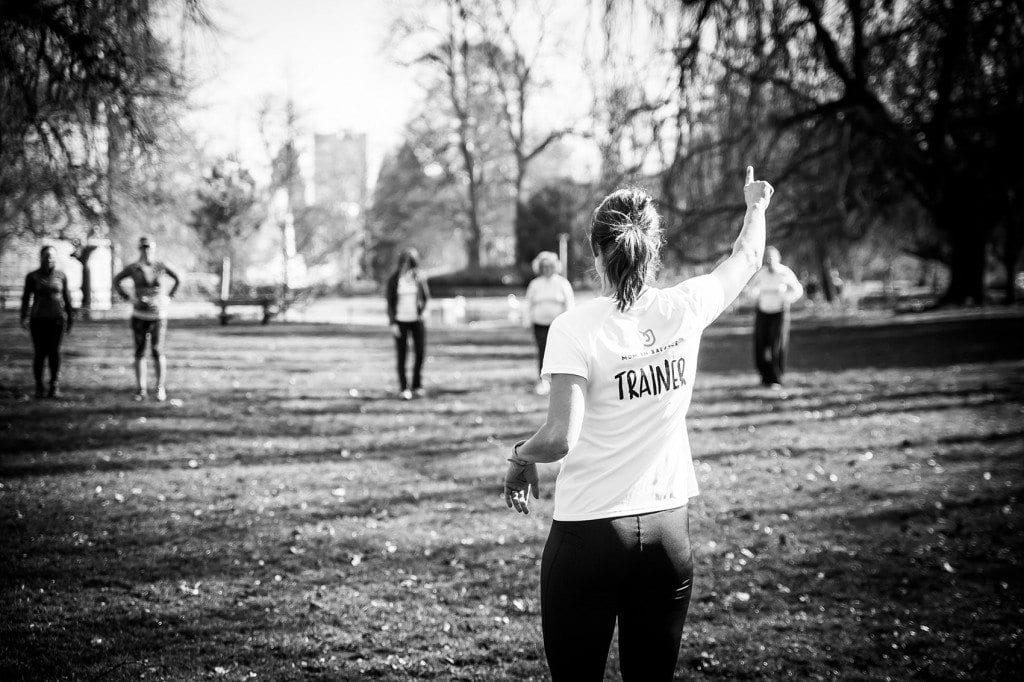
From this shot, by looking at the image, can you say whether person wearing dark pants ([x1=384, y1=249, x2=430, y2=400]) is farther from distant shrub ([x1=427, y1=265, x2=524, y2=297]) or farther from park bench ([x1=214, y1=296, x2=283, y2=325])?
distant shrub ([x1=427, y1=265, x2=524, y2=297])

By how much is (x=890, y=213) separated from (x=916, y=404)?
13610 millimetres

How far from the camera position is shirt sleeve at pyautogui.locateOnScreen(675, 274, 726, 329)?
243 cm

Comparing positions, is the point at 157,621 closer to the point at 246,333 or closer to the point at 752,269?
the point at 752,269

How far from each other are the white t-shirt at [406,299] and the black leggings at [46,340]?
431 centimetres

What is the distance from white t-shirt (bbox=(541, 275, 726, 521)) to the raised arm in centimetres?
22

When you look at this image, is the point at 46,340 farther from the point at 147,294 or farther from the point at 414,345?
the point at 414,345

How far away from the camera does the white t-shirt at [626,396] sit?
2227 mm

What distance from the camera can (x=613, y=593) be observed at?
7.33 ft

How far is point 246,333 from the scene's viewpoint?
21.5 meters

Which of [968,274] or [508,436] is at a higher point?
[968,274]

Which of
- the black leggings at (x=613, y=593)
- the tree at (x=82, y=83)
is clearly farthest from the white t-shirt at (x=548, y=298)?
the black leggings at (x=613, y=593)

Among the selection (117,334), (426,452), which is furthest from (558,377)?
(117,334)

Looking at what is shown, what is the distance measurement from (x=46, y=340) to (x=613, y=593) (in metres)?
10.00

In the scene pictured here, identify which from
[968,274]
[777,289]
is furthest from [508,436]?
[968,274]
